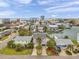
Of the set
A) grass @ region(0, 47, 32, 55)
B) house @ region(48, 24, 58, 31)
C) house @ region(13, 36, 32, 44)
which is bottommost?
grass @ region(0, 47, 32, 55)

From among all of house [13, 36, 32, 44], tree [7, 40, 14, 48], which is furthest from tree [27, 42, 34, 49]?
tree [7, 40, 14, 48]

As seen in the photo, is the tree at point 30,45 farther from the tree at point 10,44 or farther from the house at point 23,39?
the tree at point 10,44

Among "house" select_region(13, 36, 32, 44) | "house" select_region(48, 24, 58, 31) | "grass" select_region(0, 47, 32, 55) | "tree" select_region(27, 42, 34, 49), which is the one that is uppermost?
"house" select_region(48, 24, 58, 31)

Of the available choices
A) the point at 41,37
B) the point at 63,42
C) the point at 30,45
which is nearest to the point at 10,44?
the point at 30,45

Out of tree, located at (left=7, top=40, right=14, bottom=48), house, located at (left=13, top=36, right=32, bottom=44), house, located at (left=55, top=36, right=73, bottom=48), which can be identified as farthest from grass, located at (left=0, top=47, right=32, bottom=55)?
house, located at (left=55, top=36, right=73, bottom=48)

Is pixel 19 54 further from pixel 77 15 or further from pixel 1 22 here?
pixel 77 15

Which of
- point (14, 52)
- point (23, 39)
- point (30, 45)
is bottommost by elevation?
point (14, 52)

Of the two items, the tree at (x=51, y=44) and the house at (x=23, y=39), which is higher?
the house at (x=23, y=39)

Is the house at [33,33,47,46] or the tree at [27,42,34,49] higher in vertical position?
the house at [33,33,47,46]

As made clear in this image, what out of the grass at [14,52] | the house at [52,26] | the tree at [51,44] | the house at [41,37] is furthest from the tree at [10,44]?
the house at [52,26]

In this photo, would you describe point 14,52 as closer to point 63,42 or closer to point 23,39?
point 23,39

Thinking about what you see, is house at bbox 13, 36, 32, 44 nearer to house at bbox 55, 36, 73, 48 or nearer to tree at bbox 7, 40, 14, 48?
tree at bbox 7, 40, 14, 48

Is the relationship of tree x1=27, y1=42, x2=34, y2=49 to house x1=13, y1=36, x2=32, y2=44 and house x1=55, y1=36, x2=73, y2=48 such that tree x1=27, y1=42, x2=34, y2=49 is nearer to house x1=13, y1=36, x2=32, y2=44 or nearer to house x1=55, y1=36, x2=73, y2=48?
house x1=13, y1=36, x2=32, y2=44
